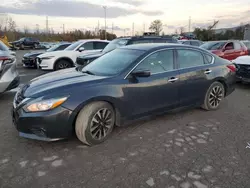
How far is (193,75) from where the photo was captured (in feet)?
14.0

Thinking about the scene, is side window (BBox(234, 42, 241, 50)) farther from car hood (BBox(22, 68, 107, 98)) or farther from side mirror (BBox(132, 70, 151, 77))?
car hood (BBox(22, 68, 107, 98))

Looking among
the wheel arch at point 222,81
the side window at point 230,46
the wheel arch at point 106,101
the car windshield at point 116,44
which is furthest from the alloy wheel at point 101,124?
the side window at point 230,46

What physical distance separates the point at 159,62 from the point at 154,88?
524mm

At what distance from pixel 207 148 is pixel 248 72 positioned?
4718mm

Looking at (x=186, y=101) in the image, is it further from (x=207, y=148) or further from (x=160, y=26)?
(x=160, y=26)

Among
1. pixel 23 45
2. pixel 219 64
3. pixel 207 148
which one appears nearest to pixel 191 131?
pixel 207 148

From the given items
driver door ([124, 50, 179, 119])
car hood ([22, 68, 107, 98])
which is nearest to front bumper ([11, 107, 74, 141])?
car hood ([22, 68, 107, 98])

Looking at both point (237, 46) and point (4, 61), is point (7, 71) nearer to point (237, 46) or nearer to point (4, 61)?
point (4, 61)

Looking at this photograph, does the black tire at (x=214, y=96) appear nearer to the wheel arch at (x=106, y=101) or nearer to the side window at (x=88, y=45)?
the wheel arch at (x=106, y=101)

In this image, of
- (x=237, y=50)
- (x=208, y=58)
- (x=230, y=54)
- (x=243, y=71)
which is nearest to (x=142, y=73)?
(x=208, y=58)

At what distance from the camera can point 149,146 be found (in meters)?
3.25

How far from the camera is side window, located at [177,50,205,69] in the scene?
418cm

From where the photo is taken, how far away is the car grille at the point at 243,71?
680cm

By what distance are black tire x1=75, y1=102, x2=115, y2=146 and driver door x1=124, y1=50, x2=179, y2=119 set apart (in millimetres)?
350
